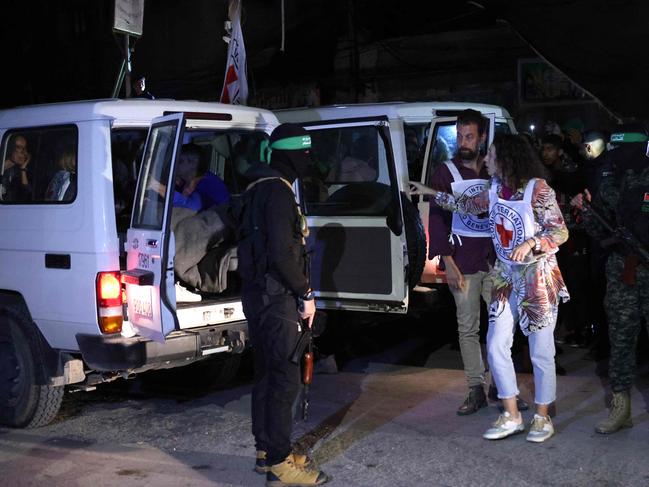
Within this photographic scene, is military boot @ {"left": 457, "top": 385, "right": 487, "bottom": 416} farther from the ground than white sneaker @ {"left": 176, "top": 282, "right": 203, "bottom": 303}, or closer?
closer

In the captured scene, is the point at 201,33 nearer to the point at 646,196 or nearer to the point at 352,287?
the point at 352,287

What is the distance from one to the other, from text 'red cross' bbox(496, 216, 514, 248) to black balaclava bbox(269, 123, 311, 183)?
4.44 feet

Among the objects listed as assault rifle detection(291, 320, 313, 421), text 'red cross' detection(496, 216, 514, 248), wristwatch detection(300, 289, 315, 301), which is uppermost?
text 'red cross' detection(496, 216, 514, 248)

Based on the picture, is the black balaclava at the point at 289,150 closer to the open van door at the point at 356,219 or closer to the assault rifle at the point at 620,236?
the assault rifle at the point at 620,236

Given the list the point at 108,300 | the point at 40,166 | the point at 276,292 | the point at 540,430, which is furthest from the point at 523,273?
the point at 40,166

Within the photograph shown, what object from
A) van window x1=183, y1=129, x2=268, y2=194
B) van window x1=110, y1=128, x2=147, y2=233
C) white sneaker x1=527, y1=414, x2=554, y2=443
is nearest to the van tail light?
van window x1=110, y1=128, x2=147, y2=233

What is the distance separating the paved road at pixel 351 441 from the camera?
5207mm

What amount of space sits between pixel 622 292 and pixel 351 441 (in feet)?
6.35

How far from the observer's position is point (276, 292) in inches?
194

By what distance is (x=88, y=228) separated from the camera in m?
5.90

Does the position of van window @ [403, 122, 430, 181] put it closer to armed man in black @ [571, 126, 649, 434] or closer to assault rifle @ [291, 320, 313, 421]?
armed man in black @ [571, 126, 649, 434]

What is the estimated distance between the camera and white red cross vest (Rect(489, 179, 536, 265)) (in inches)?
218

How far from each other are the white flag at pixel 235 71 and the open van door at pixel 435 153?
8.22ft

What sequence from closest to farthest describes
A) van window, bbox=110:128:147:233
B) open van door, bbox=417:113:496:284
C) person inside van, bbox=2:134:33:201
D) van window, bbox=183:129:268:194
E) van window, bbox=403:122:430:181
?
person inside van, bbox=2:134:33:201 → van window, bbox=110:128:147:233 → van window, bbox=183:129:268:194 → open van door, bbox=417:113:496:284 → van window, bbox=403:122:430:181
